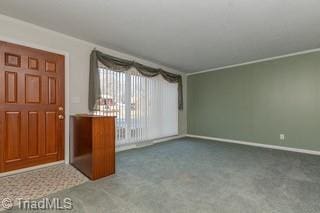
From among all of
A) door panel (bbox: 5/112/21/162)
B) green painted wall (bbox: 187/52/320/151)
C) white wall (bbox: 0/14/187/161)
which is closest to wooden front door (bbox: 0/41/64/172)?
door panel (bbox: 5/112/21/162)

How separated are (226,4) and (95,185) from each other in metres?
2.91

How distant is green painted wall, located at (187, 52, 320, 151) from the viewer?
3969 millimetres

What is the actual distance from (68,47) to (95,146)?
199 cm

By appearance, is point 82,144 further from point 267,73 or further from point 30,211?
point 267,73

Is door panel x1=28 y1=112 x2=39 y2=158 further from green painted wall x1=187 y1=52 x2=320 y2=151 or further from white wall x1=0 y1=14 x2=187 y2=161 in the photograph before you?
green painted wall x1=187 y1=52 x2=320 y2=151

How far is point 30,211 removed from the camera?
172 centimetres

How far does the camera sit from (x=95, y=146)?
8.14 ft

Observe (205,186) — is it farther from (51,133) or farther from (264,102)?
(264,102)

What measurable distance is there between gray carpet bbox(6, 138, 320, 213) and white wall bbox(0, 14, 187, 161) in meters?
1.50

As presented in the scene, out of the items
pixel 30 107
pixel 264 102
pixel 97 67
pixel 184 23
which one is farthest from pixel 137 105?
pixel 264 102

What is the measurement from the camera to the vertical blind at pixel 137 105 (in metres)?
3.89

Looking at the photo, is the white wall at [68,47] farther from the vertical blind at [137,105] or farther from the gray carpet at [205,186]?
the gray carpet at [205,186]

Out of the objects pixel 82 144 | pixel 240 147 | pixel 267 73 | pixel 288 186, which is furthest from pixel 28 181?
pixel 267 73

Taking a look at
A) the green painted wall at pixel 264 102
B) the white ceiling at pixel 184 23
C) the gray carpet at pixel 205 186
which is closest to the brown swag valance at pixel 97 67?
the white ceiling at pixel 184 23
